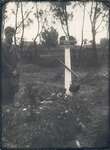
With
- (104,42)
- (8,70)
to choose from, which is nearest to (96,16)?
(104,42)

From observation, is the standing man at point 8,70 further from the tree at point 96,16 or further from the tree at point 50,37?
the tree at point 96,16

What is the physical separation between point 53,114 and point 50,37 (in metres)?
0.61

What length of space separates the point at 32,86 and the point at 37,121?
28 centimetres

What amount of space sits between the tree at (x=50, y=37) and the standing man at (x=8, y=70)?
0.25 m

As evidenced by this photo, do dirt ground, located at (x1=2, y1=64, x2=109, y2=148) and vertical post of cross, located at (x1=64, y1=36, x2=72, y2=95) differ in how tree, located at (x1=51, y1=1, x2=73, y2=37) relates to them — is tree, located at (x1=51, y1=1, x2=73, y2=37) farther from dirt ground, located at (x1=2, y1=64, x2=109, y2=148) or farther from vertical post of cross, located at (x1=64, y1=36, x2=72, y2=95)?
dirt ground, located at (x1=2, y1=64, x2=109, y2=148)

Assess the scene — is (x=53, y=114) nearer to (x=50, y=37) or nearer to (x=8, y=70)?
(x=8, y=70)

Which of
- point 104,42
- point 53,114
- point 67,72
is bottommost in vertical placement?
point 53,114

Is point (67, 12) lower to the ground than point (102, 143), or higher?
higher

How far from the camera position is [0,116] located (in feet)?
51.9

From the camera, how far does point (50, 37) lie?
15.8 metres

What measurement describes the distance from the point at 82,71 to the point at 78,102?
0.25 metres

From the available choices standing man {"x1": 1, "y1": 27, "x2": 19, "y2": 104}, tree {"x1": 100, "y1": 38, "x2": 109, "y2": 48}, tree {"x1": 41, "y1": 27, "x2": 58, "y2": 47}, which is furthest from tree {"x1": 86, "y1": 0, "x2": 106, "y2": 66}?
standing man {"x1": 1, "y1": 27, "x2": 19, "y2": 104}

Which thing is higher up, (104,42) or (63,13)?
(63,13)

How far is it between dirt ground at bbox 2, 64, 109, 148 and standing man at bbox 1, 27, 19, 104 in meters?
0.05
